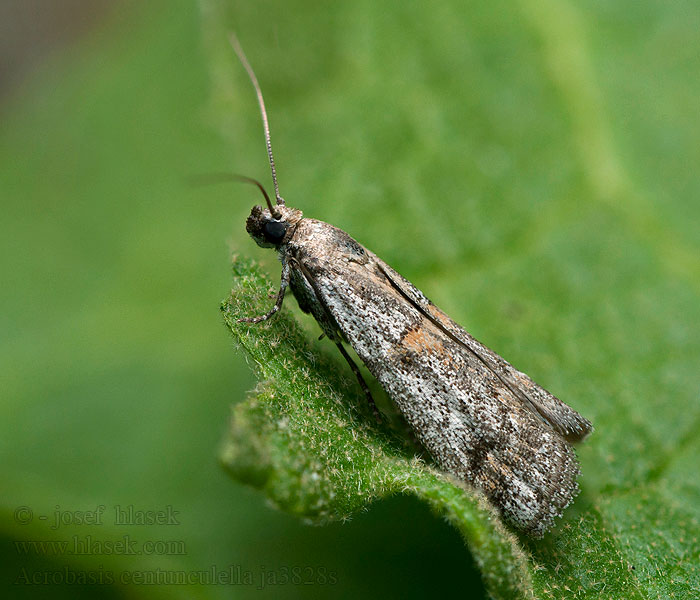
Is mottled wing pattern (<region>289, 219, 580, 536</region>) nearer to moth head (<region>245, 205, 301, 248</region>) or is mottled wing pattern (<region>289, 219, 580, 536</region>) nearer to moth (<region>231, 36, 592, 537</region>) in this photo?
moth (<region>231, 36, 592, 537</region>)

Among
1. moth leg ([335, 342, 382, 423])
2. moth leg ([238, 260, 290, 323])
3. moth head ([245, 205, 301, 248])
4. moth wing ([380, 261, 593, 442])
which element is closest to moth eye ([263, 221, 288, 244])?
moth head ([245, 205, 301, 248])

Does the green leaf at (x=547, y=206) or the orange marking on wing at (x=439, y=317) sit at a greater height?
the green leaf at (x=547, y=206)

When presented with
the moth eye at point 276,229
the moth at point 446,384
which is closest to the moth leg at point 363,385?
the moth at point 446,384

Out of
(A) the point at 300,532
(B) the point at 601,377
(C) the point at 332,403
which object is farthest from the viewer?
(B) the point at 601,377

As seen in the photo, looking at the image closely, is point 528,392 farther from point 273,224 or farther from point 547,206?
point 547,206

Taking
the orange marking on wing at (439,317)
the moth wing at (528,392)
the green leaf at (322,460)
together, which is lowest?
the green leaf at (322,460)

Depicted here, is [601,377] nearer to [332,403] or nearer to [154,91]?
[332,403]

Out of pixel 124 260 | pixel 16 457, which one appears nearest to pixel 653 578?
pixel 16 457

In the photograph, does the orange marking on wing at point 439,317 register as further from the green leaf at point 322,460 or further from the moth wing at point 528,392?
the green leaf at point 322,460
